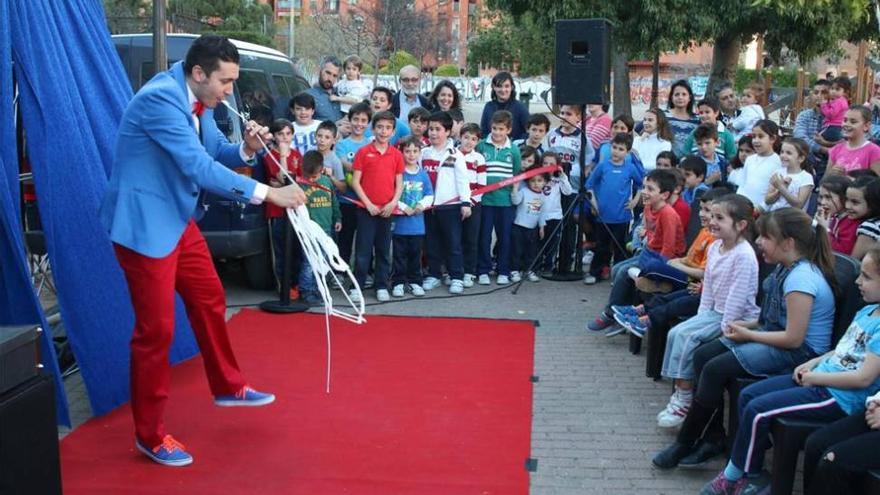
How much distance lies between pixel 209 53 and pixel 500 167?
4110 millimetres

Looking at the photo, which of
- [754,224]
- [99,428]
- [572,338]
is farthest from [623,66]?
[99,428]

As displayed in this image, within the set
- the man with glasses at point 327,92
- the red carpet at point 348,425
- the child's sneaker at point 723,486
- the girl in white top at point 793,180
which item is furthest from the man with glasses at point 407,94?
the child's sneaker at point 723,486

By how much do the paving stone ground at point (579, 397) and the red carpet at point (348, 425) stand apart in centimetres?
14

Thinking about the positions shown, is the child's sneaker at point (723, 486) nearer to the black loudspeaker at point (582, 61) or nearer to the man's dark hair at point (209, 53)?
the man's dark hair at point (209, 53)

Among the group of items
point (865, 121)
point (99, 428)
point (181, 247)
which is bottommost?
point (99, 428)

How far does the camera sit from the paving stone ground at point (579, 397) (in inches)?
167

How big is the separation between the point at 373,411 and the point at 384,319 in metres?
1.97

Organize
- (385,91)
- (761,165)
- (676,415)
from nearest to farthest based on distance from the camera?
(676,415), (761,165), (385,91)

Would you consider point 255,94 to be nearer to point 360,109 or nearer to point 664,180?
point 360,109

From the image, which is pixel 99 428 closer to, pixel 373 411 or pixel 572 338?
pixel 373 411

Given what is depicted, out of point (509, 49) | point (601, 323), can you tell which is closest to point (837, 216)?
point (601, 323)

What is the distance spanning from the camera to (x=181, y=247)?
4.44 m

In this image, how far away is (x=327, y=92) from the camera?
9.20 metres

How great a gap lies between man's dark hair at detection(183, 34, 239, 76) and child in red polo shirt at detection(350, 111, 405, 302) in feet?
9.52
